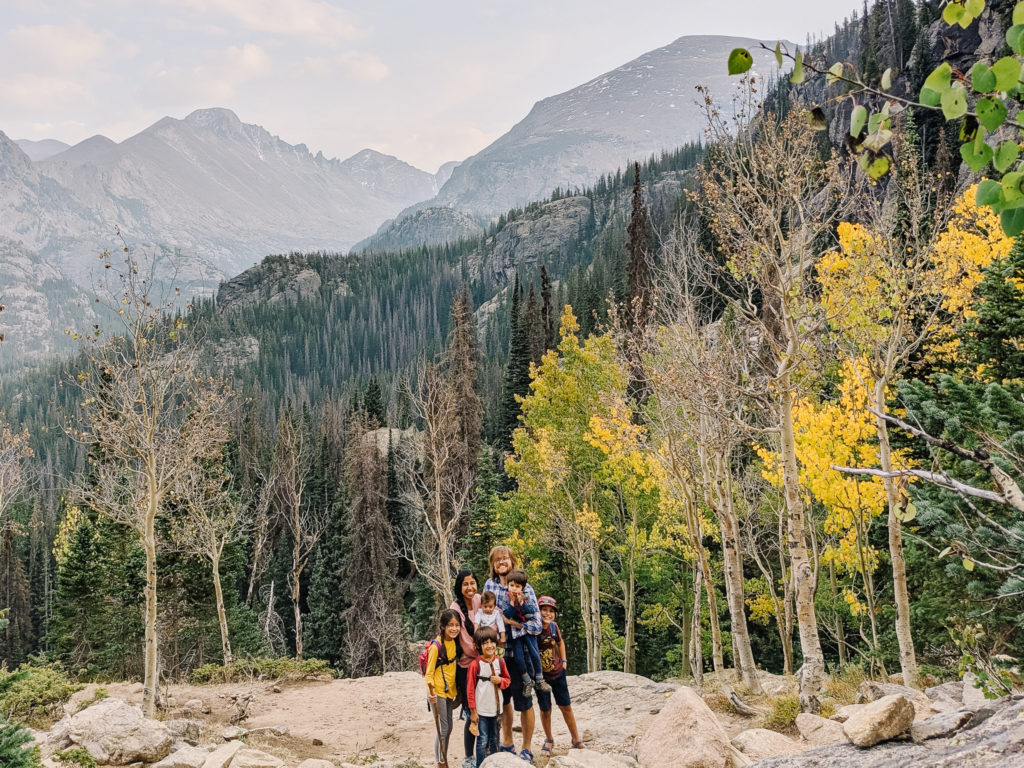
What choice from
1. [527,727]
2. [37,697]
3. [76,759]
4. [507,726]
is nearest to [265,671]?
[37,697]

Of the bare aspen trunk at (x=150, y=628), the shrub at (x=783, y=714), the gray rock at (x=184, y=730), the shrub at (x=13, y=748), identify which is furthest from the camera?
the bare aspen trunk at (x=150, y=628)

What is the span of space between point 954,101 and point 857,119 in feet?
0.62

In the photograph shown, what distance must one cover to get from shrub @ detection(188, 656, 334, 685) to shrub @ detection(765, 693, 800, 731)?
1204 cm

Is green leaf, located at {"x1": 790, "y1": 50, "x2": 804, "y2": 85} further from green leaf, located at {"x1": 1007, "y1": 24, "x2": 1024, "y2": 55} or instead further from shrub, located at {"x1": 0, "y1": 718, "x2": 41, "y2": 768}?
shrub, located at {"x1": 0, "y1": 718, "x2": 41, "y2": 768}

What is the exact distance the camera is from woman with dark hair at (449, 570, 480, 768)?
679 centimetres

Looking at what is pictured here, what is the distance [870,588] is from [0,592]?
59603 millimetres

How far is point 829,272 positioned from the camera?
450 inches

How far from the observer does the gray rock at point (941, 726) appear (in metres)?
4.04

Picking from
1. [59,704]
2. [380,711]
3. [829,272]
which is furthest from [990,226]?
[59,704]

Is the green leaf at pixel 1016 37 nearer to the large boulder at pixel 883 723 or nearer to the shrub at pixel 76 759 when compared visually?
the large boulder at pixel 883 723

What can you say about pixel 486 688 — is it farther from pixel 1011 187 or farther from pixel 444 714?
pixel 1011 187

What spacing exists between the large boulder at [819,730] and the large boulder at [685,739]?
869 millimetres

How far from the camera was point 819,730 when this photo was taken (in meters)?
6.45

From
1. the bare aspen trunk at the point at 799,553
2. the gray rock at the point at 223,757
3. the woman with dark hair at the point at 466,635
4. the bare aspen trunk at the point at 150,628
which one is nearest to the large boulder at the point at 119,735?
the gray rock at the point at 223,757
